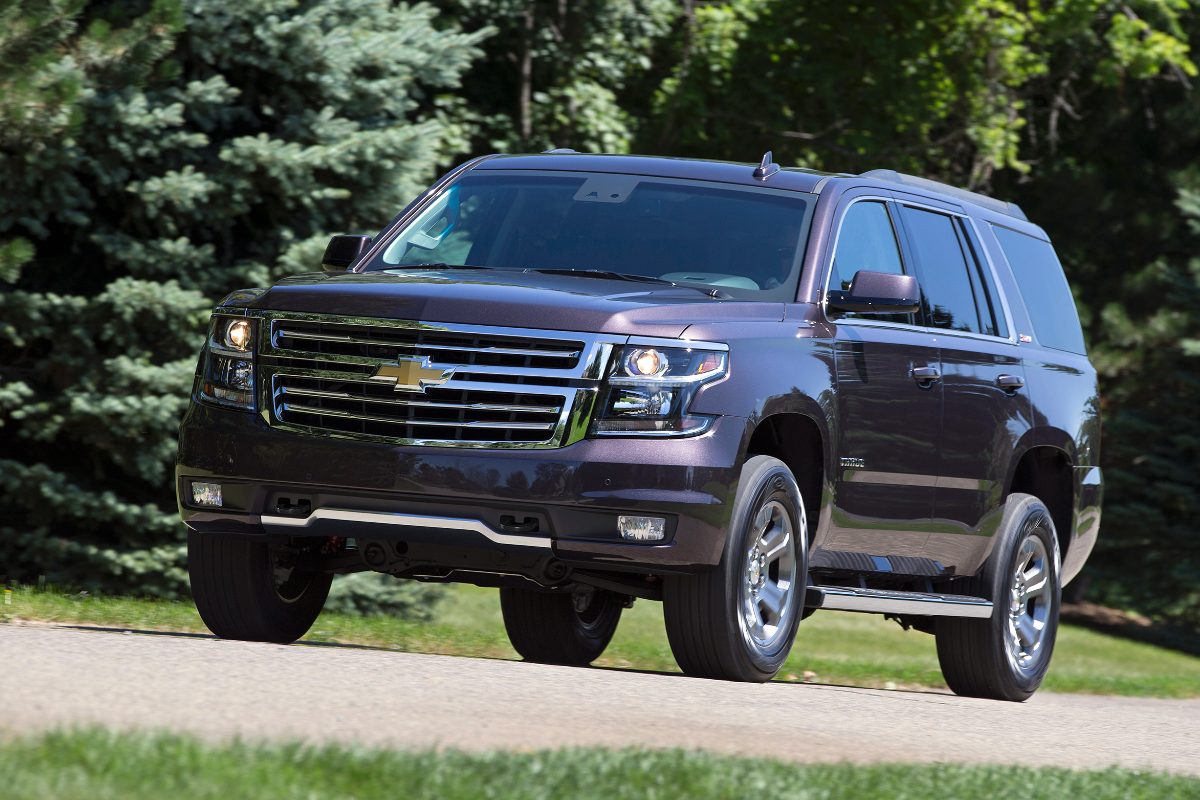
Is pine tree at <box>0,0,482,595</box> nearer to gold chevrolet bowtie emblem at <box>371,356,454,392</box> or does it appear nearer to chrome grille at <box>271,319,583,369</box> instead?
chrome grille at <box>271,319,583,369</box>

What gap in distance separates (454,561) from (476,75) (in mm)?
16795

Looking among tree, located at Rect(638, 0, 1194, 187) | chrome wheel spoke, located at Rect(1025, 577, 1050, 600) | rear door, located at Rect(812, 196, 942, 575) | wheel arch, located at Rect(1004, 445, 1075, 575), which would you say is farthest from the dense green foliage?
chrome wheel spoke, located at Rect(1025, 577, 1050, 600)

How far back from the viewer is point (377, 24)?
15.9m

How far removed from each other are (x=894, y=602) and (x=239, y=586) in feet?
9.04

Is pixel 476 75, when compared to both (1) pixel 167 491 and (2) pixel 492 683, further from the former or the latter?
A: (2) pixel 492 683

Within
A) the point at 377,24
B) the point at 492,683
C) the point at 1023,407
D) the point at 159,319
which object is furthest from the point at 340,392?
the point at 377,24

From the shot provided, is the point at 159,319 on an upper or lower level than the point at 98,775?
lower

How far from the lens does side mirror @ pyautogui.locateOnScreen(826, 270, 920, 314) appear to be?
829 cm

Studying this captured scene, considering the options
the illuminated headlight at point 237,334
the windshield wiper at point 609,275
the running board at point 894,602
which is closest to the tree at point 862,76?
the running board at point 894,602

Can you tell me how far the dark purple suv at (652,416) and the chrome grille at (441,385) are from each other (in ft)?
0.03

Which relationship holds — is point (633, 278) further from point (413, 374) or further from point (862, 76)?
point (862, 76)

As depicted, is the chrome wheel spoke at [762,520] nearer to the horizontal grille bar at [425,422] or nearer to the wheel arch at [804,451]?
the wheel arch at [804,451]

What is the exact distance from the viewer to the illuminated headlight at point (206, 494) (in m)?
7.88

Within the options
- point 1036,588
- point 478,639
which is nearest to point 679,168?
point 1036,588
